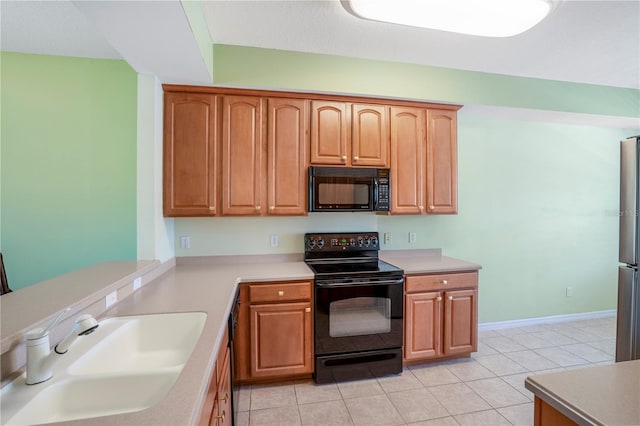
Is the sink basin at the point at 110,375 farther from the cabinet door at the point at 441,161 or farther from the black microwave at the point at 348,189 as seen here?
the cabinet door at the point at 441,161

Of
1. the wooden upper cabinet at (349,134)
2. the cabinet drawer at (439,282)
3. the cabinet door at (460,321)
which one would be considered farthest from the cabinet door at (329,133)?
the cabinet door at (460,321)

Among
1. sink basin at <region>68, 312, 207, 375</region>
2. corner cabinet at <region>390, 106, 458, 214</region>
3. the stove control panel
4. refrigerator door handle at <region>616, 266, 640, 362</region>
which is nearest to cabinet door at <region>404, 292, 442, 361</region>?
the stove control panel

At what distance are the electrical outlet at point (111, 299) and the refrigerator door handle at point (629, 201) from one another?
3.15m

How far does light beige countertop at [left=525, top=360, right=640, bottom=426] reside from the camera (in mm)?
695

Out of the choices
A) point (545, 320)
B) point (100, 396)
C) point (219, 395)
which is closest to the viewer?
point (100, 396)

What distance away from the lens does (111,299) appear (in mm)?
1500

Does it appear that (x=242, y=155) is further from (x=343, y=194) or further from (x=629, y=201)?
(x=629, y=201)

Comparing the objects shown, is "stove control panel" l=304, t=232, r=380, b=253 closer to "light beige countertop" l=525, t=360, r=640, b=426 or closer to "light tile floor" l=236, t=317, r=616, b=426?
"light tile floor" l=236, t=317, r=616, b=426

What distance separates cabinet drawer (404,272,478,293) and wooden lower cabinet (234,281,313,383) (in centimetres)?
87

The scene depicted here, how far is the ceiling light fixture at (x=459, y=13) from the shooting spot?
1433mm

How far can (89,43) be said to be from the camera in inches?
89.5

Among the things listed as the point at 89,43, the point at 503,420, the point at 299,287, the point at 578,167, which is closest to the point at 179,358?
the point at 299,287

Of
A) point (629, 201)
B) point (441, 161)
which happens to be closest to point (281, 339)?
point (441, 161)

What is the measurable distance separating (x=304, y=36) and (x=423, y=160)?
1.47 m
